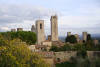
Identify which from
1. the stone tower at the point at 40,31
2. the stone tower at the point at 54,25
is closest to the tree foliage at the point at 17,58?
the stone tower at the point at 40,31

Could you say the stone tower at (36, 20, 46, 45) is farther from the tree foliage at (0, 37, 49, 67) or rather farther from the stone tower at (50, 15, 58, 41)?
the tree foliage at (0, 37, 49, 67)

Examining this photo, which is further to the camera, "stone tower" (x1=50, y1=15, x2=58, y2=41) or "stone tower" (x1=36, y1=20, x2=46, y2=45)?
"stone tower" (x1=50, y1=15, x2=58, y2=41)

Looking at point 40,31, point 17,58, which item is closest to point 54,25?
point 40,31

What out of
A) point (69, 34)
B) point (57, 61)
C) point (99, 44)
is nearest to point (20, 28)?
point (69, 34)

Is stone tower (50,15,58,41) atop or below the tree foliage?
atop

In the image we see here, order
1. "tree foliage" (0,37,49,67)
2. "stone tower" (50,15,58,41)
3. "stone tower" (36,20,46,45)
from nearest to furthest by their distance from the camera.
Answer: "tree foliage" (0,37,49,67)
"stone tower" (36,20,46,45)
"stone tower" (50,15,58,41)

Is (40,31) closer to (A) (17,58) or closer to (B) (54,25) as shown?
(B) (54,25)

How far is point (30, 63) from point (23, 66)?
30.0 inches

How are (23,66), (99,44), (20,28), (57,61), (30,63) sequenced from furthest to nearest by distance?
(20,28) → (57,61) → (30,63) → (23,66) → (99,44)

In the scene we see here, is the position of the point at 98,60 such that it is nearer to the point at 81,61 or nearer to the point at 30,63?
the point at 81,61

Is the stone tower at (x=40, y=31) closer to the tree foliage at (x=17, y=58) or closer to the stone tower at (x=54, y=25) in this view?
the stone tower at (x=54, y=25)

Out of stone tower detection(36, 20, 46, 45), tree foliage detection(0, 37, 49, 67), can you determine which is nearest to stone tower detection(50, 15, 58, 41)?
stone tower detection(36, 20, 46, 45)

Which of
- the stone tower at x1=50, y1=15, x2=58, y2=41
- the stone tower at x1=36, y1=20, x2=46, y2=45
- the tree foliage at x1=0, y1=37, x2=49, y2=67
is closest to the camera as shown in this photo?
the tree foliage at x1=0, y1=37, x2=49, y2=67

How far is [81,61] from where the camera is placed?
1504mm
